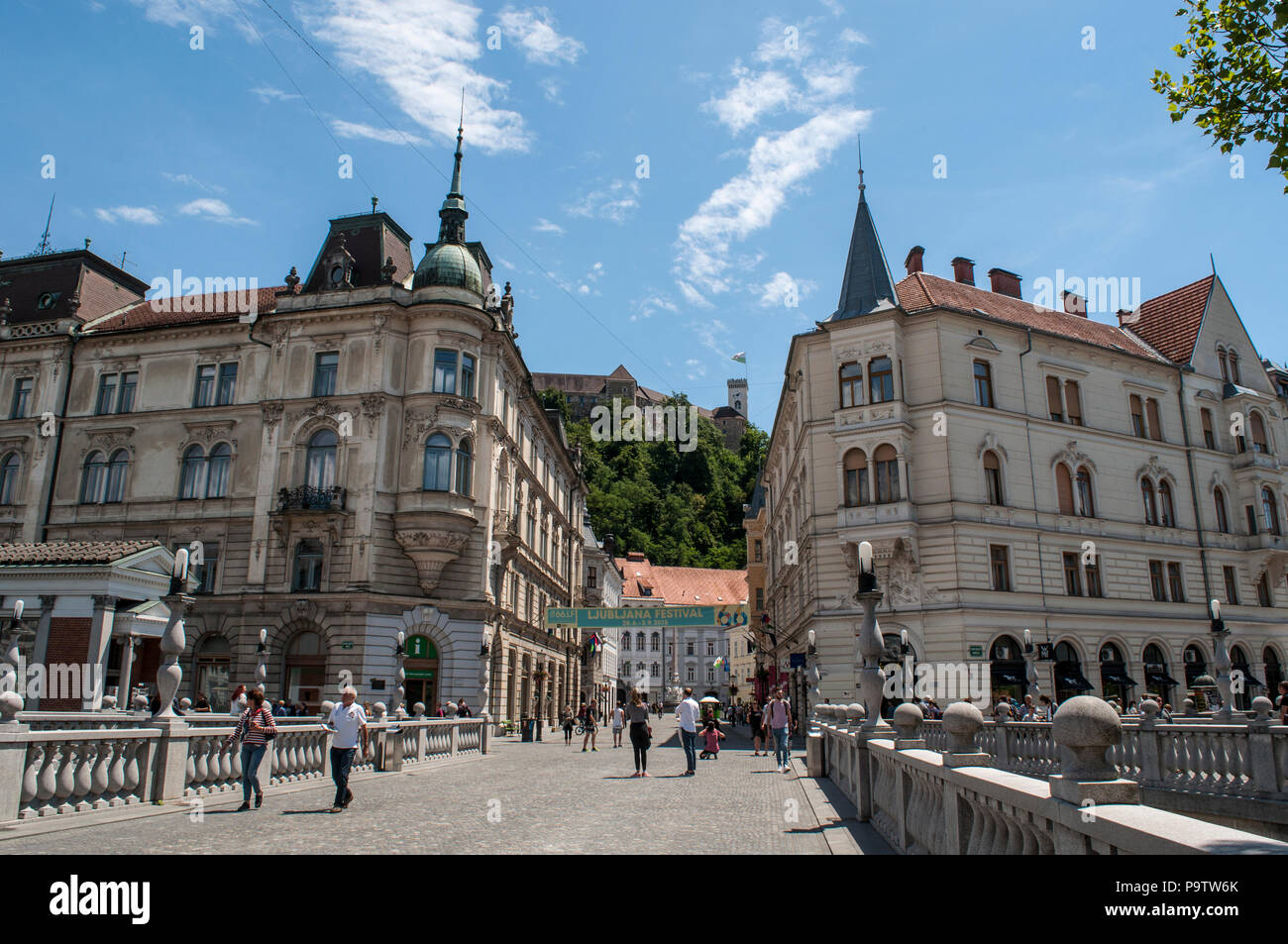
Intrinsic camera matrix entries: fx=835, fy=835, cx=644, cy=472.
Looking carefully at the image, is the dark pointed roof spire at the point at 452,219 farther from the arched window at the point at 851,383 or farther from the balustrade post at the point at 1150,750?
the balustrade post at the point at 1150,750

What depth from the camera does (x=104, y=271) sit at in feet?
142

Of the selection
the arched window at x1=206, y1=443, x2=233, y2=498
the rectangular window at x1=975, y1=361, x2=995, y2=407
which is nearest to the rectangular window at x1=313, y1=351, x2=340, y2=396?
the arched window at x1=206, y1=443, x2=233, y2=498

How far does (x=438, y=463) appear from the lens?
3341 cm

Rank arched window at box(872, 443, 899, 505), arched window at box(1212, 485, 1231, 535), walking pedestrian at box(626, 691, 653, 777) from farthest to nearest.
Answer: arched window at box(1212, 485, 1231, 535) < arched window at box(872, 443, 899, 505) < walking pedestrian at box(626, 691, 653, 777)

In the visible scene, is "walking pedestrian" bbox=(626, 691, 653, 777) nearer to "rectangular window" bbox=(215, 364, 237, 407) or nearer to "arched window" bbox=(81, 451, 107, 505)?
"rectangular window" bbox=(215, 364, 237, 407)

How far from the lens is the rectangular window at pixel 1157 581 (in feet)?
113

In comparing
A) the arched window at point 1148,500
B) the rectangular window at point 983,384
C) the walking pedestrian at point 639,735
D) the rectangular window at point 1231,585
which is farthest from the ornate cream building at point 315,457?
the rectangular window at point 1231,585

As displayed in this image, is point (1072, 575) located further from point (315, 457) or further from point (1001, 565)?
point (315, 457)

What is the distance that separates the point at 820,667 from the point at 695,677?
70632 mm

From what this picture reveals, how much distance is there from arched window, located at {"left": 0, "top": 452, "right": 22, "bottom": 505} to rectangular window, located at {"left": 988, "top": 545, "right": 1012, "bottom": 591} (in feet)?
137

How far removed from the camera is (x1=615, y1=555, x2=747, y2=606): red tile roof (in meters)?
96.1

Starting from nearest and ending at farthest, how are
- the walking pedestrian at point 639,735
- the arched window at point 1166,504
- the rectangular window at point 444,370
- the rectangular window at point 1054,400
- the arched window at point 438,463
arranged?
the walking pedestrian at point 639,735, the arched window at point 438,463, the rectangular window at point 444,370, the rectangular window at point 1054,400, the arched window at point 1166,504

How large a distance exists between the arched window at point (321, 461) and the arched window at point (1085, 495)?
30320 mm

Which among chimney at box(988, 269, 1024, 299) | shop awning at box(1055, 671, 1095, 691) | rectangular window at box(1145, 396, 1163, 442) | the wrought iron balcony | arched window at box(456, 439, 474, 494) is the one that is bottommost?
shop awning at box(1055, 671, 1095, 691)
